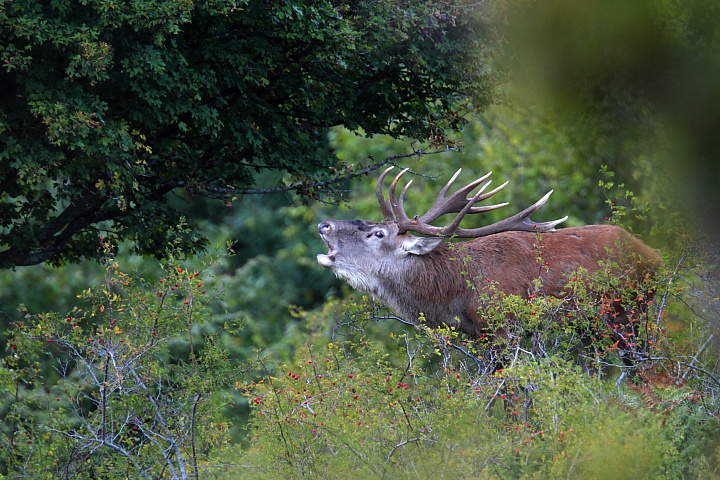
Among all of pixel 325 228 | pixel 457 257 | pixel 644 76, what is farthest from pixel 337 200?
pixel 644 76

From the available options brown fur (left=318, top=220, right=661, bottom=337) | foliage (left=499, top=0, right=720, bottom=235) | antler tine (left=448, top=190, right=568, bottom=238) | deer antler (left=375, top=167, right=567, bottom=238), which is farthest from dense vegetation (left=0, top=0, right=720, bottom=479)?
antler tine (left=448, top=190, right=568, bottom=238)

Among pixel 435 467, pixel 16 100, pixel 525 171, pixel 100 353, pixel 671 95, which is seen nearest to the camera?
pixel 671 95

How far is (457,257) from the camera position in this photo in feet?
33.0

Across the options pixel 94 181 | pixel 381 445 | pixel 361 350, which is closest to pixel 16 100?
pixel 94 181

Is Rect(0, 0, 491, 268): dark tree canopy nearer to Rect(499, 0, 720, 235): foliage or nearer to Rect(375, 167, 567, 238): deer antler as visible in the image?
Rect(375, 167, 567, 238): deer antler

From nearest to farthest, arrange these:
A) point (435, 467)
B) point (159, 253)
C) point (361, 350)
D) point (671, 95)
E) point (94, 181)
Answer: point (671, 95)
point (435, 467)
point (361, 350)
point (94, 181)
point (159, 253)

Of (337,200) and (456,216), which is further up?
(456,216)

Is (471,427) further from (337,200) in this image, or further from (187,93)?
(337,200)

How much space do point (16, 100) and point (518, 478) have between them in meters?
5.63

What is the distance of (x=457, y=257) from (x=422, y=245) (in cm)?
44

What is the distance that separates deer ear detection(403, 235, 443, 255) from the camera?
10273 millimetres

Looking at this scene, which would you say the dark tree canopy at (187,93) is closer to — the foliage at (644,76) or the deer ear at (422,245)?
the deer ear at (422,245)

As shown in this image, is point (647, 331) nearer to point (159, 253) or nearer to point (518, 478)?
point (518, 478)

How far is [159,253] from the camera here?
10648mm
